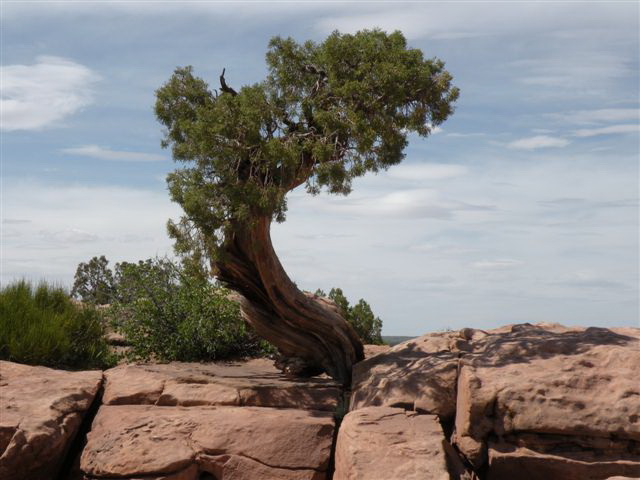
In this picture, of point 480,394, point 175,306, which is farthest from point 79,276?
point 480,394

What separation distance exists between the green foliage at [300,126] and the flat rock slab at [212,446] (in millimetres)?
2510

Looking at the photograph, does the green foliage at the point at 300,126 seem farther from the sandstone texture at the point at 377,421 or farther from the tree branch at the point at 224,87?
the sandstone texture at the point at 377,421

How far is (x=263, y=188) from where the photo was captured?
448 inches

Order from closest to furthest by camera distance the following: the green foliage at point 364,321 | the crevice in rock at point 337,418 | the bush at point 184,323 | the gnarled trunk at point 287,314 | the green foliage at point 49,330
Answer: the crevice in rock at point 337,418
the gnarled trunk at point 287,314
the green foliage at point 49,330
the bush at point 184,323
the green foliage at point 364,321

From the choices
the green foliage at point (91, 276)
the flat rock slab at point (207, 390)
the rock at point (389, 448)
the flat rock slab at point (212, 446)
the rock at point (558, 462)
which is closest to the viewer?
the rock at point (389, 448)

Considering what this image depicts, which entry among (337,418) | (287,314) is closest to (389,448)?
(337,418)

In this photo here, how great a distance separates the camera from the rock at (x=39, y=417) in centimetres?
1050

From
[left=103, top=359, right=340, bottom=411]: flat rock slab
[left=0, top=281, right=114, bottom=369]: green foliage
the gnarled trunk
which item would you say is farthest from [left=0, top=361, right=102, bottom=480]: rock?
the gnarled trunk

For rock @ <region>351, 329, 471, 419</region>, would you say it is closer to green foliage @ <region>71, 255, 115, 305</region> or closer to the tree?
the tree

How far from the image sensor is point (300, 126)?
1217cm

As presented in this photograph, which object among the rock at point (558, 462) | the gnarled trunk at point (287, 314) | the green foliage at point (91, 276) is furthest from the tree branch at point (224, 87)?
the green foliage at point (91, 276)

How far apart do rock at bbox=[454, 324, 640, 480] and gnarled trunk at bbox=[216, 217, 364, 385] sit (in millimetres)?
3020

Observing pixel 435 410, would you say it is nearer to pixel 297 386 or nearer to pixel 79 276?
pixel 297 386

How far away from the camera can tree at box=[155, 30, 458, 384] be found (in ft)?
37.4
